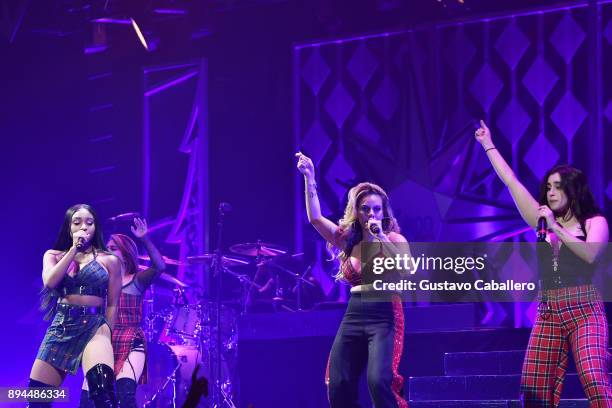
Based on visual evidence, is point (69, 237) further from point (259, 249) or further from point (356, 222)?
point (259, 249)

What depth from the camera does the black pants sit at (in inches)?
209

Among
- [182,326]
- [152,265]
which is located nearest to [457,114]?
[182,326]

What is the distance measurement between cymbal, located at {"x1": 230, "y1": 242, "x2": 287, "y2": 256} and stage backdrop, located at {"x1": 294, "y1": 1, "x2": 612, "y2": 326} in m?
1.02

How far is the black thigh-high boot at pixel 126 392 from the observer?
23.9 ft

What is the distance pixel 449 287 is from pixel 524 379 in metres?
4.91

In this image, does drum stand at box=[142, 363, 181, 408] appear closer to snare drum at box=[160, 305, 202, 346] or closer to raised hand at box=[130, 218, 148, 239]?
snare drum at box=[160, 305, 202, 346]

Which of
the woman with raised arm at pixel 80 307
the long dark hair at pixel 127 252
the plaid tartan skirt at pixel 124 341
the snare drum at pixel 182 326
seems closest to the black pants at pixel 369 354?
the woman with raised arm at pixel 80 307

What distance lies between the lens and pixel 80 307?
641 cm

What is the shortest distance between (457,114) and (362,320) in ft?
17.1

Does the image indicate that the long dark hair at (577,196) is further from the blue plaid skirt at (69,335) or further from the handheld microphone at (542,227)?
the blue plaid skirt at (69,335)

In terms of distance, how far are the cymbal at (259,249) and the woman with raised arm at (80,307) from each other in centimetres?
303

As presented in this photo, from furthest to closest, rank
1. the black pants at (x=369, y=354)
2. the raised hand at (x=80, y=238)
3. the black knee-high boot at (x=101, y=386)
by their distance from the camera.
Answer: the raised hand at (x=80, y=238)
the black knee-high boot at (x=101, y=386)
the black pants at (x=369, y=354)

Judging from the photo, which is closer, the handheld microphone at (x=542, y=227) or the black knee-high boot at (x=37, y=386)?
the handheld microphone at (x=542, y=227)

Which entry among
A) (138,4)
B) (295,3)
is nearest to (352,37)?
(295,3)
